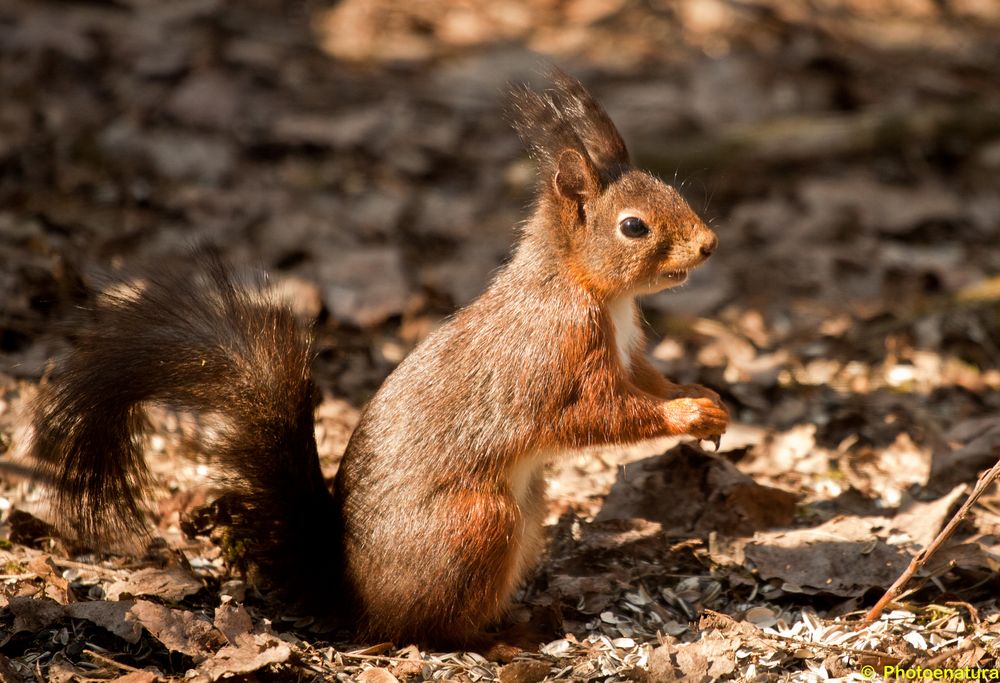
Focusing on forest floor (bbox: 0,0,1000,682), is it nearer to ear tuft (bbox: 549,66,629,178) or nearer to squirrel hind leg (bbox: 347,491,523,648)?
squirrel hind leg (bbox: 347,491,523,648)

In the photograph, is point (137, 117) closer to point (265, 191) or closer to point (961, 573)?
point (265, 191)

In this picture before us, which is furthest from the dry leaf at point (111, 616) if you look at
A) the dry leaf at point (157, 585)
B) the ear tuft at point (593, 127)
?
the ear tuft at point (593, 127)

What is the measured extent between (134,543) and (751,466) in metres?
2.31

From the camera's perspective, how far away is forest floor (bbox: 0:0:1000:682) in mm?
3270

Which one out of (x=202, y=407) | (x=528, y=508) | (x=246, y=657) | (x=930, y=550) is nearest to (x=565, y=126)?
(x=528, y=508)

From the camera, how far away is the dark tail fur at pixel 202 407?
304cm

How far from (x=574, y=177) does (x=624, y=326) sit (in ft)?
1.60

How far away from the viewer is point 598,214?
3.34m

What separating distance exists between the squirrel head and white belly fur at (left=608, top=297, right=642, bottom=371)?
66 mm

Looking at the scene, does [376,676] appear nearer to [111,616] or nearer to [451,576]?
[451,576]

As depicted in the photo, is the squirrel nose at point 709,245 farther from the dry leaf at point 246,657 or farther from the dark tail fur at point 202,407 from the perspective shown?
the dry leaf at point 246,657

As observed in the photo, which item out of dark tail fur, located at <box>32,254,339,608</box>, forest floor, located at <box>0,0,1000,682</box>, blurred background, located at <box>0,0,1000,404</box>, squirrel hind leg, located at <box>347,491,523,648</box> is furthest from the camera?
blurred background, located at <box>0,0,1000,404</box>

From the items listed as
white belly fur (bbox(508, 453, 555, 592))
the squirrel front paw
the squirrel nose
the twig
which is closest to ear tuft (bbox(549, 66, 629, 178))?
the squirrel nose

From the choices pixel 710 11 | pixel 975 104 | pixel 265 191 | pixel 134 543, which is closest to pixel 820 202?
pixel 975 104
